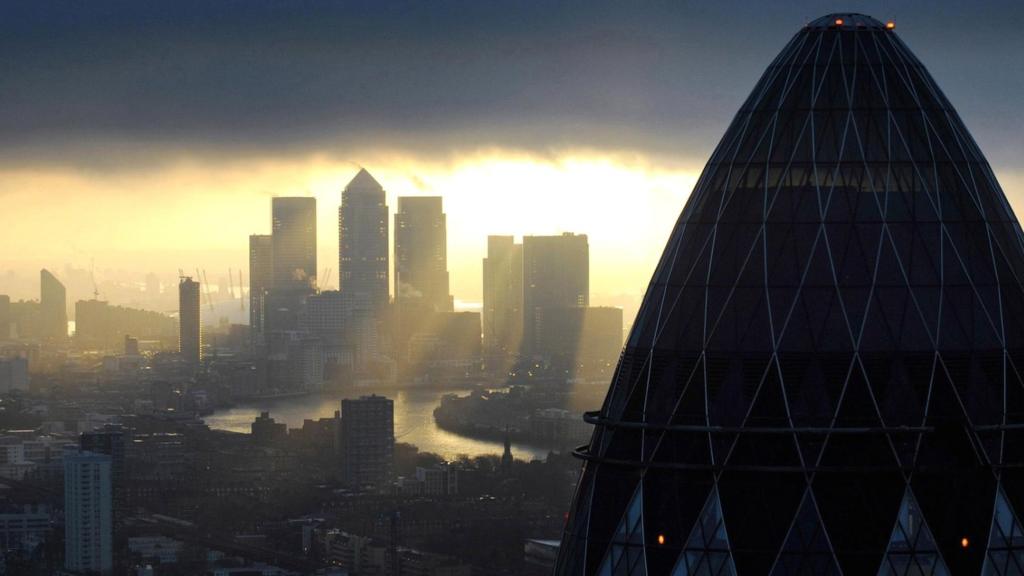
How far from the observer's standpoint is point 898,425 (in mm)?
20203

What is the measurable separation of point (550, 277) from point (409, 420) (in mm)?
24260

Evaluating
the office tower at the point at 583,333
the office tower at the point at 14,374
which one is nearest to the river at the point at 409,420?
the office tower at the point at 583,333

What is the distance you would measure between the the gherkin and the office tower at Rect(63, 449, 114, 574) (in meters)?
81.8

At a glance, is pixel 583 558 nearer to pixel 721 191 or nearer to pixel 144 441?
pixel 721 191

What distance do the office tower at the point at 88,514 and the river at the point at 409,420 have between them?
20.9 meters

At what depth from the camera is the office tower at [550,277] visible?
183m

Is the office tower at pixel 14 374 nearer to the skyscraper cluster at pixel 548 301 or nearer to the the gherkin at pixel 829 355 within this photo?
the skyscraper cluster at pixel 548 301

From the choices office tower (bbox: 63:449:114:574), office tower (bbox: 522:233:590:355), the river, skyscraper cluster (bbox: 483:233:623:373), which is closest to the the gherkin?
office tower (bbox: 63:449:114:574)

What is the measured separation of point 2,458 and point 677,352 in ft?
405

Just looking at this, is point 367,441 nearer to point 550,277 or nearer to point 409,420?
point 409,420

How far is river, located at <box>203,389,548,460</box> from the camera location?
Answer: 14081 cm

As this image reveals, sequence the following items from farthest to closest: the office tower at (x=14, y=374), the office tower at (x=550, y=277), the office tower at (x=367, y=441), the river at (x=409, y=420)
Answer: the office tower at (x=550, y=277) → the office tower at (x=14, y=374) → the river at (x=409, y=420) → the office tower at (x=367, y=441)

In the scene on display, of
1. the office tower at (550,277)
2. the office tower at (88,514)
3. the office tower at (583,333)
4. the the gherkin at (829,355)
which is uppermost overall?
the office tower at (550,277)

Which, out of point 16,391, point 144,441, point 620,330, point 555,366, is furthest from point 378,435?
point 16,391
